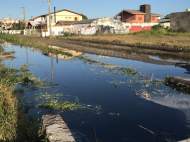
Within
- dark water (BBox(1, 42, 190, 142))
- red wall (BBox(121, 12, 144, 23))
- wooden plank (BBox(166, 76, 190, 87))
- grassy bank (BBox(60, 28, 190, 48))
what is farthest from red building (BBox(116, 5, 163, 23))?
dark water (BBox(1, 42, 190, 142))

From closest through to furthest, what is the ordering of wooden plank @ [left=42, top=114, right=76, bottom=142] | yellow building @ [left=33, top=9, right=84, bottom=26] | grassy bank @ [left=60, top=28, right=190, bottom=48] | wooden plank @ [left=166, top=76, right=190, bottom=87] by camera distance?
wooden plank @ [left=42, top=114, right=76, bottom=142] → wooden plank @ [left=166, top=76, right=190, bottom=87] → grassy bank @ [left=60, top=28, right=190, bottom=48] → yellow building @ [left=33, top=9, right=84, bottom=26]

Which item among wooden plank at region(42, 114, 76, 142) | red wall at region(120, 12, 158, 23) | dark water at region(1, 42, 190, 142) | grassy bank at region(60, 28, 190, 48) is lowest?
dark water at region(1, 42, 190, 142)

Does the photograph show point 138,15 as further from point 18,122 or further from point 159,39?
point 18,122

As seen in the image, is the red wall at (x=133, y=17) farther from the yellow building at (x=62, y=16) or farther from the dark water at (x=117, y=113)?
the dark water at (x=117, y=113)

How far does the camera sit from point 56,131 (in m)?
3.22

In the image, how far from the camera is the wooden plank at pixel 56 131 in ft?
10.0

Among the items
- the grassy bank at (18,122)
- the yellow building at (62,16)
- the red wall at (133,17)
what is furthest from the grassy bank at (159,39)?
the yellow building at (62,16)

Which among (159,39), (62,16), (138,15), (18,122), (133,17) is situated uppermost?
(62,16)

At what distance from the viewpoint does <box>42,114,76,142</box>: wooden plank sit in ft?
10.0

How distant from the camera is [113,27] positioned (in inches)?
1710

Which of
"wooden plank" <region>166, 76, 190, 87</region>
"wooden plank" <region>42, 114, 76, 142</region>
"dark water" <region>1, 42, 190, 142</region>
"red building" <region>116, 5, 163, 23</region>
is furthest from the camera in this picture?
"red building" <region>116, 5, 163, 23</region>

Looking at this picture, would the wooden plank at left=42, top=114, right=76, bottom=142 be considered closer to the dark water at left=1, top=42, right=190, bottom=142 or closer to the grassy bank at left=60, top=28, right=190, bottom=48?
the dark water at left=1, top=42, right=190, bottom=142

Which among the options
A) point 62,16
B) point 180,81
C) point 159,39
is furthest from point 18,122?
point 62,16

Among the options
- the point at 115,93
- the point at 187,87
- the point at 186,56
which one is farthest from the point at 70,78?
the point at 186,56
